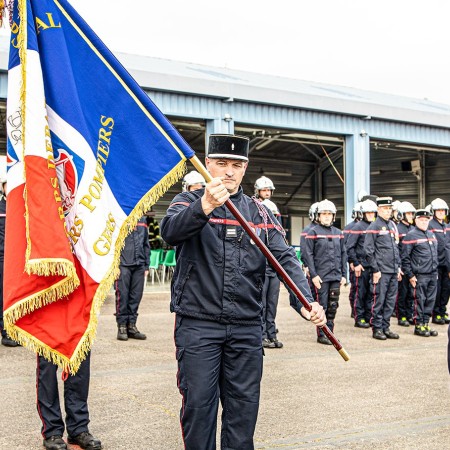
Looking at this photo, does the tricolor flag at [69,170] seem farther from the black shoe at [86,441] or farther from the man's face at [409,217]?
the man's face at [409,217]

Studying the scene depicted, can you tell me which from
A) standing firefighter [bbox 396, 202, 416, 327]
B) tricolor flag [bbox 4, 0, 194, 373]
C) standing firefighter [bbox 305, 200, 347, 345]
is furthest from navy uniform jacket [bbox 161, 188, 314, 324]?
standing firefighter [bbox 396, 202, 416, 327]

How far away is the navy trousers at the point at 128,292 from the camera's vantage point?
380 inches

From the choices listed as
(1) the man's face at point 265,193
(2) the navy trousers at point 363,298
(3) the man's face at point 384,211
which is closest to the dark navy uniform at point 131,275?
(1) the man's face at point 265,193

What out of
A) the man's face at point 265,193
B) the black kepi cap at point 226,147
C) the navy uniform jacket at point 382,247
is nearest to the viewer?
the black kepi cap at point 226,147

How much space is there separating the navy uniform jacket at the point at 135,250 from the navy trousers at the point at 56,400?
471 centimetres

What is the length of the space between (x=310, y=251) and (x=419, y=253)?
7.17 ft

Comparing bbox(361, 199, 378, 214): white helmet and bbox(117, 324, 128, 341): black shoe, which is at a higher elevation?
bbox(361, 199, 378, 214): white helmet

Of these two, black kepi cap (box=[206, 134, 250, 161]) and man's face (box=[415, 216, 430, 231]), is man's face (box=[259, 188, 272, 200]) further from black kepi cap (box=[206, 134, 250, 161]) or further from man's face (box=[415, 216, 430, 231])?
black kepi cap (box=[206, 134, 250, 161])

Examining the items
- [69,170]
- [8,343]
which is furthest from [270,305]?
[69,170]

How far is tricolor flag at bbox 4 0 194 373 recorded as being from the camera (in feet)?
13.2

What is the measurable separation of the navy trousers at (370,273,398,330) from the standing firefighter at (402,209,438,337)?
0.51 metres

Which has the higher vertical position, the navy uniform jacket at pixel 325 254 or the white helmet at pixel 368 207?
the white helmet at pixel 368 207

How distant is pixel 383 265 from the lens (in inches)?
424

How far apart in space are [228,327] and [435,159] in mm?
28281
